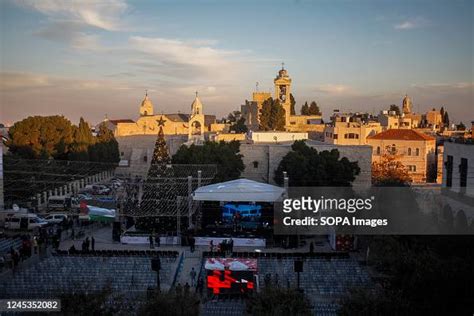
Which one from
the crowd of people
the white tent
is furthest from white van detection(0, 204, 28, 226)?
the crowd of people

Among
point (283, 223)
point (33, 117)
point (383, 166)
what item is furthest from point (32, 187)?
point (383, 166)

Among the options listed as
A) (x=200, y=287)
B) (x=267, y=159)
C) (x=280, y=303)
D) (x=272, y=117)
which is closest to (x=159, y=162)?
(x=267, y=159)

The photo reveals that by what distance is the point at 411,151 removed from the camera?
37.8 metres

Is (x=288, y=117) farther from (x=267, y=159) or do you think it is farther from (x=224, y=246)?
(x=224, y=246)

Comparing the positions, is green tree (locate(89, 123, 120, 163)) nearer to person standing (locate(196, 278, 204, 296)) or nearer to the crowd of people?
the crowd of people

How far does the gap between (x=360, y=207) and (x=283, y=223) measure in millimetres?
2767

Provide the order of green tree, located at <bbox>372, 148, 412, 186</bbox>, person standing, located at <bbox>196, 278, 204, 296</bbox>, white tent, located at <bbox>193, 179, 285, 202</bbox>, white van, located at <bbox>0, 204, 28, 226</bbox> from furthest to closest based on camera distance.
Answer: green tree, located at <bbox>372, 148, 412, 186</bbox> → white van, located at <bbox>0, 204, 28, 226</bbox> → white tent, located at <bbox>193, 179, 285, 202</bbox> → person standing, located at <bbox>196, 278, 204, 296</bbox>

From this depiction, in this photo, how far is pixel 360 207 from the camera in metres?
16.2

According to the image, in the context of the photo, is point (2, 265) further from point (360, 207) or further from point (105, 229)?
point (360, 207)

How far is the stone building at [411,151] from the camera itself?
37.5 meters

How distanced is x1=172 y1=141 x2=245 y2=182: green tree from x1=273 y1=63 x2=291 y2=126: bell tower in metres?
29.1

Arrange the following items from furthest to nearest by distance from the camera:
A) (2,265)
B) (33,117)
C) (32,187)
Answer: (33,117) → (32,187) → (2,265)

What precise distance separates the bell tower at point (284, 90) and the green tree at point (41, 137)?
95.0 ft

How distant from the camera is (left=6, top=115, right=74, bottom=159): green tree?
87.2 ft
